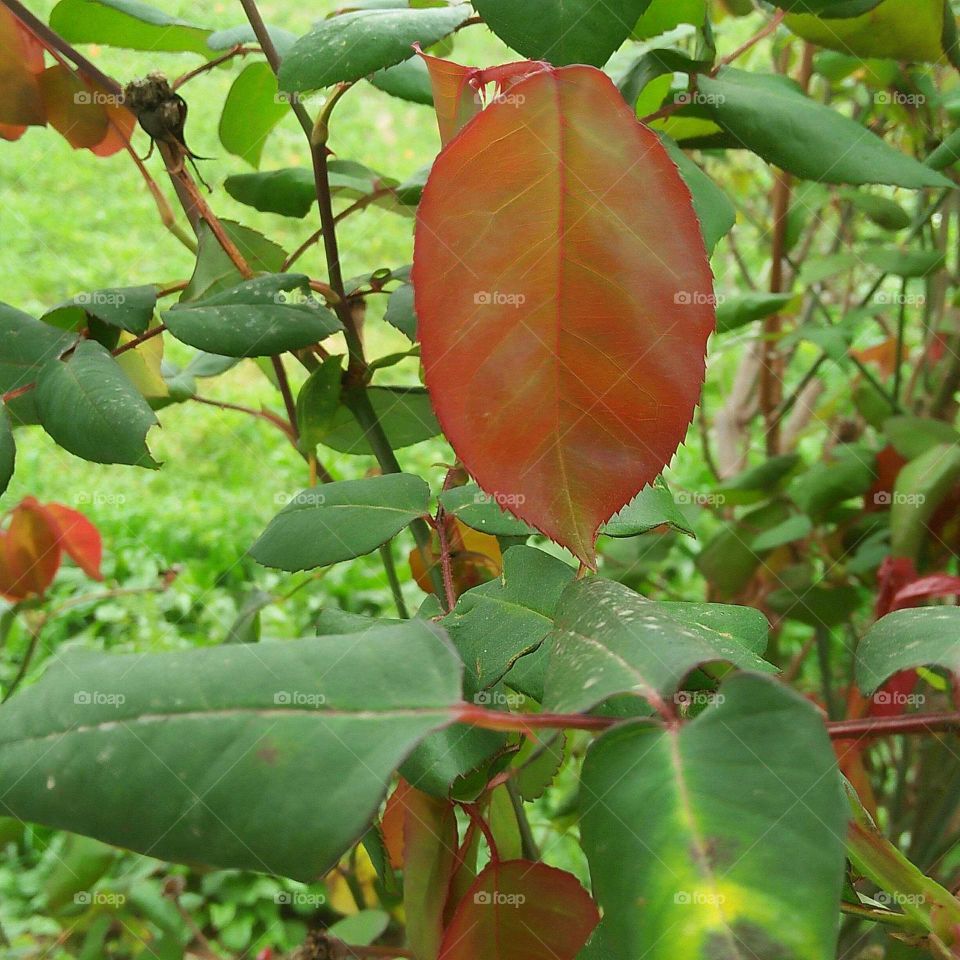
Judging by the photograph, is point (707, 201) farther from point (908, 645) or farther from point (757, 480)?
point (757, 480)

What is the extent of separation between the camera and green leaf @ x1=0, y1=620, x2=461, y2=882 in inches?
9.0

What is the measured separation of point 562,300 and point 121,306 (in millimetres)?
249

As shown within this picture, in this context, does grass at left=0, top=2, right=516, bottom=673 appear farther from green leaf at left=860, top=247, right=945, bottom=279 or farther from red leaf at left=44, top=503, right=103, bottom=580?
green leaf at left=860, top=247, right=945, bottom=279

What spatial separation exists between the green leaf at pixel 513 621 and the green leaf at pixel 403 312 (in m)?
0.15

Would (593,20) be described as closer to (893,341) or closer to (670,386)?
(670,386)

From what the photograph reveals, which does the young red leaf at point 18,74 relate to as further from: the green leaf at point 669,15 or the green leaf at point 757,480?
the green leaf at point 757,480

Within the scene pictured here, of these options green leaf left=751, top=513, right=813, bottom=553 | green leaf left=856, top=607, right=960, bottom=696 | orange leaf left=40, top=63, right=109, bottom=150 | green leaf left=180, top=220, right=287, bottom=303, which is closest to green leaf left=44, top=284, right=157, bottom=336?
green leaf left=180, top=220, right=287, bottom=303

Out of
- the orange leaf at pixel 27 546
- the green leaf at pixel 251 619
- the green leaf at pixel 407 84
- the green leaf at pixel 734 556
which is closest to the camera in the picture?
the green leaf at pixel 407 84

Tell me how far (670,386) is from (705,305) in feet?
0.09

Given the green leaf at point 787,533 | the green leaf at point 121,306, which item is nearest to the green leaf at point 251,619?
the green leaf at point 121,306

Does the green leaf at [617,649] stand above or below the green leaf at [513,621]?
above

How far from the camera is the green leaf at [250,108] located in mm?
578

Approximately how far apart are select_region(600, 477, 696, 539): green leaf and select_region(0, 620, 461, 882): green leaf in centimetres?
15

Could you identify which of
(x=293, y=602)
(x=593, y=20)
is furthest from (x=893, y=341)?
(x=293, y=602)
